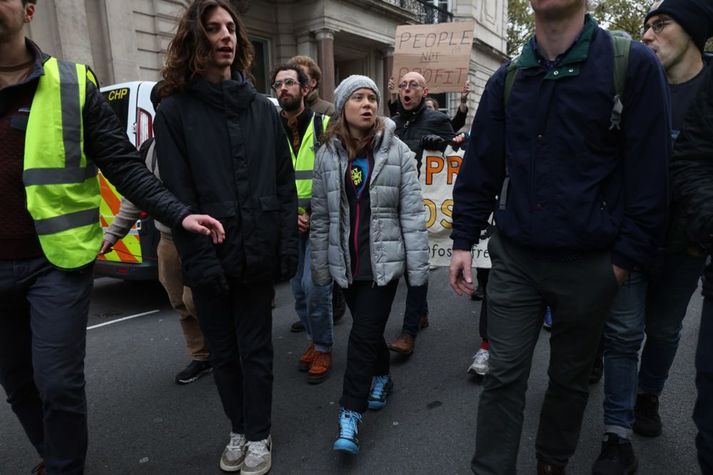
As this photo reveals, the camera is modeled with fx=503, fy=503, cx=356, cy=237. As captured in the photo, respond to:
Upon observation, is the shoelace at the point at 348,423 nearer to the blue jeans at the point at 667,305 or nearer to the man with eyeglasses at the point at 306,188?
the man with eyeglasses at the point at 306,188

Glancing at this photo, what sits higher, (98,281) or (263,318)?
(263,318)

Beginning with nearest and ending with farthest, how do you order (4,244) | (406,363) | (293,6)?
(4,244)
(406,363)
(293,6)

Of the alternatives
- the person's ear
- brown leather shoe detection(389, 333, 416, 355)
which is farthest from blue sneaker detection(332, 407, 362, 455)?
the person's ear

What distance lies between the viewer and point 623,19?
22.3 meters

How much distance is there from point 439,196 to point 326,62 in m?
10.7

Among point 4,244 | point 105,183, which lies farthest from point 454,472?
point 105,183

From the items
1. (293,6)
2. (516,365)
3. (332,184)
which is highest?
(293,6)

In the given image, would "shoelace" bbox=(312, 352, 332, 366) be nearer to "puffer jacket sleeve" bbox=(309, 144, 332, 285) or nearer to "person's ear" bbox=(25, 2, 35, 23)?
"puffer jacket sleeve" bbox=(309, 144, 332, 285)

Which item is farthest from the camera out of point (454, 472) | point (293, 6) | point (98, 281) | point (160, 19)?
point (293, 6)

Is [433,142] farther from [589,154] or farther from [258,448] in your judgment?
[258,448]

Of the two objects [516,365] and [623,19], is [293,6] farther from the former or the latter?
[623,19]

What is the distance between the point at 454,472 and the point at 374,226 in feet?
4.12

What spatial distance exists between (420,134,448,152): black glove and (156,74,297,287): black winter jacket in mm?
1868

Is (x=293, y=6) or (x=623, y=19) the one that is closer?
(x=293, y=6)
